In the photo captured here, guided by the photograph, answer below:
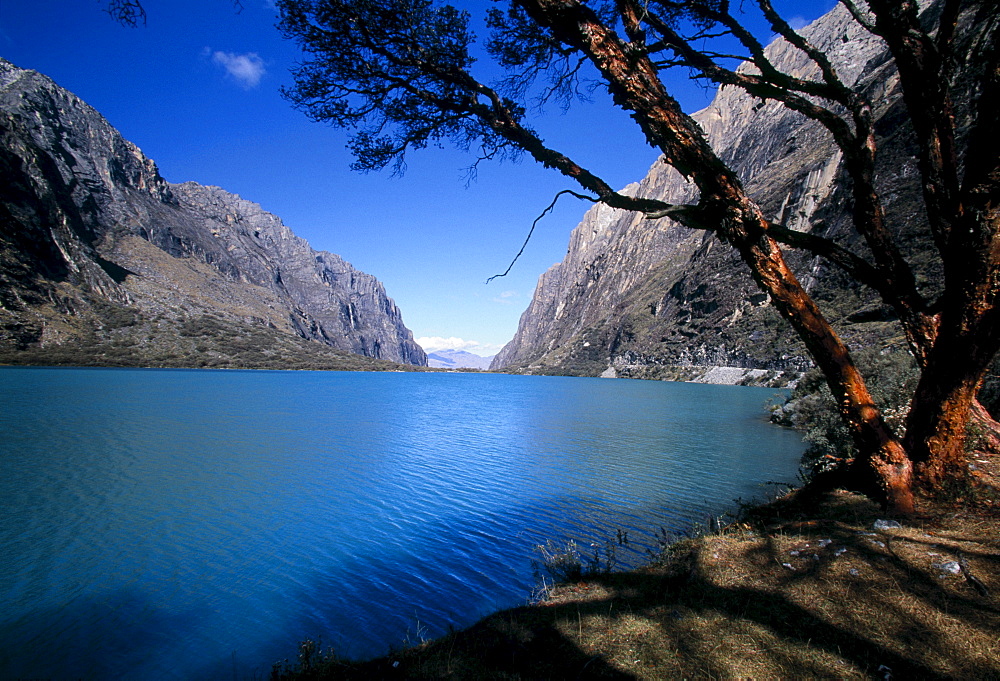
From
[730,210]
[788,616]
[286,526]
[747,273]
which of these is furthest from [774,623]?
[747,273]

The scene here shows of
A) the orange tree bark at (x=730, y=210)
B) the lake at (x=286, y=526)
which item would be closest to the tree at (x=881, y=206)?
the orange tree bark at (x=730, y=210)

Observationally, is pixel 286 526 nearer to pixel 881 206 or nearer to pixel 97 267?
pixel 881 206

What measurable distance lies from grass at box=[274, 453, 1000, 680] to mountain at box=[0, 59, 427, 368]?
375 ft

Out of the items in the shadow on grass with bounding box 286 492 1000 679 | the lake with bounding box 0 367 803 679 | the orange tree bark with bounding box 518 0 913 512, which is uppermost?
the orange tree bark with bounding box 518 0 913 512

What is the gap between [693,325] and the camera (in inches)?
5330

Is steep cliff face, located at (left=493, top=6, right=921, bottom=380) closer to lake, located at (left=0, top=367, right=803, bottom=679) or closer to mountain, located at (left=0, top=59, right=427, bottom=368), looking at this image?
lake, located at (left=0, top=367, right=803, bottom=679)

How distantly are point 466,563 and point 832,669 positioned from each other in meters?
6.95

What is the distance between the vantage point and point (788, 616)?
347 cm

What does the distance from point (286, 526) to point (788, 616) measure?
10815 mm

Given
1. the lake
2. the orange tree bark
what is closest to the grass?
the orange tree bark

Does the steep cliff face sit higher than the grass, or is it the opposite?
the steep cliff face

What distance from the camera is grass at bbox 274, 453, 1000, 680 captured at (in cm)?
290

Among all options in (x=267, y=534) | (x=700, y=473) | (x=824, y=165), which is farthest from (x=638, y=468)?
(x=824, y=165)

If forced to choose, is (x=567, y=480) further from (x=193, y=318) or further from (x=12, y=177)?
(x=193, y=318)
